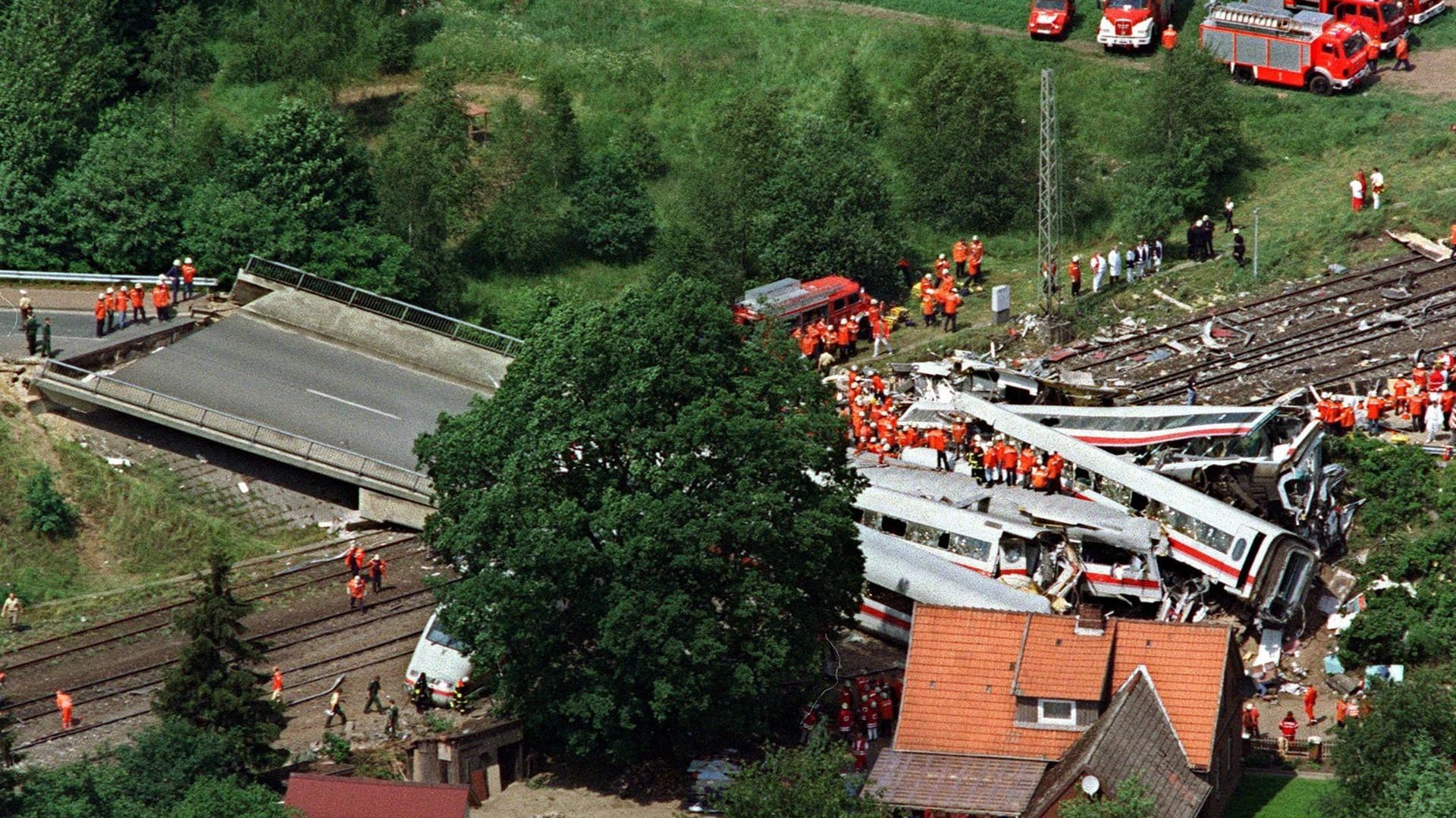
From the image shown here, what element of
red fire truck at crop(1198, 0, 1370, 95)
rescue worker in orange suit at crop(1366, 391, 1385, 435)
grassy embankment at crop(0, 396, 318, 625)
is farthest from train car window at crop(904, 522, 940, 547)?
red fire truck at crop(1198, 0, 1370, 95)

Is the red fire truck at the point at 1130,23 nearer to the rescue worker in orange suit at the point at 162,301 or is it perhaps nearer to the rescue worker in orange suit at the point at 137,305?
the rescue worker in orange suit at the point at 162,301

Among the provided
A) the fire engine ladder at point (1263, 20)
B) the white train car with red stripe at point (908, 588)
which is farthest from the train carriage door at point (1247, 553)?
Result: the fire engine ladder at point (1263, 20)

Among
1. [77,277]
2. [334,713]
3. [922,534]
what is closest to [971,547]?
[922,534]

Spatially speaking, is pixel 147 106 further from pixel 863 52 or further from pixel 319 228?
pixel 863 52

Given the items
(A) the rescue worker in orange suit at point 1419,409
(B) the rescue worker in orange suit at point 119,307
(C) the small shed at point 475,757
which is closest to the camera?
(C) the small shed at point 475,757

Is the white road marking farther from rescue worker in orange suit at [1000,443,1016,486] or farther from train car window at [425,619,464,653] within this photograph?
rescue worker in orange suit at [1000,443,1016,486]

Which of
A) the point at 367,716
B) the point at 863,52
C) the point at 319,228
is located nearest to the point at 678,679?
the point at 367,716
